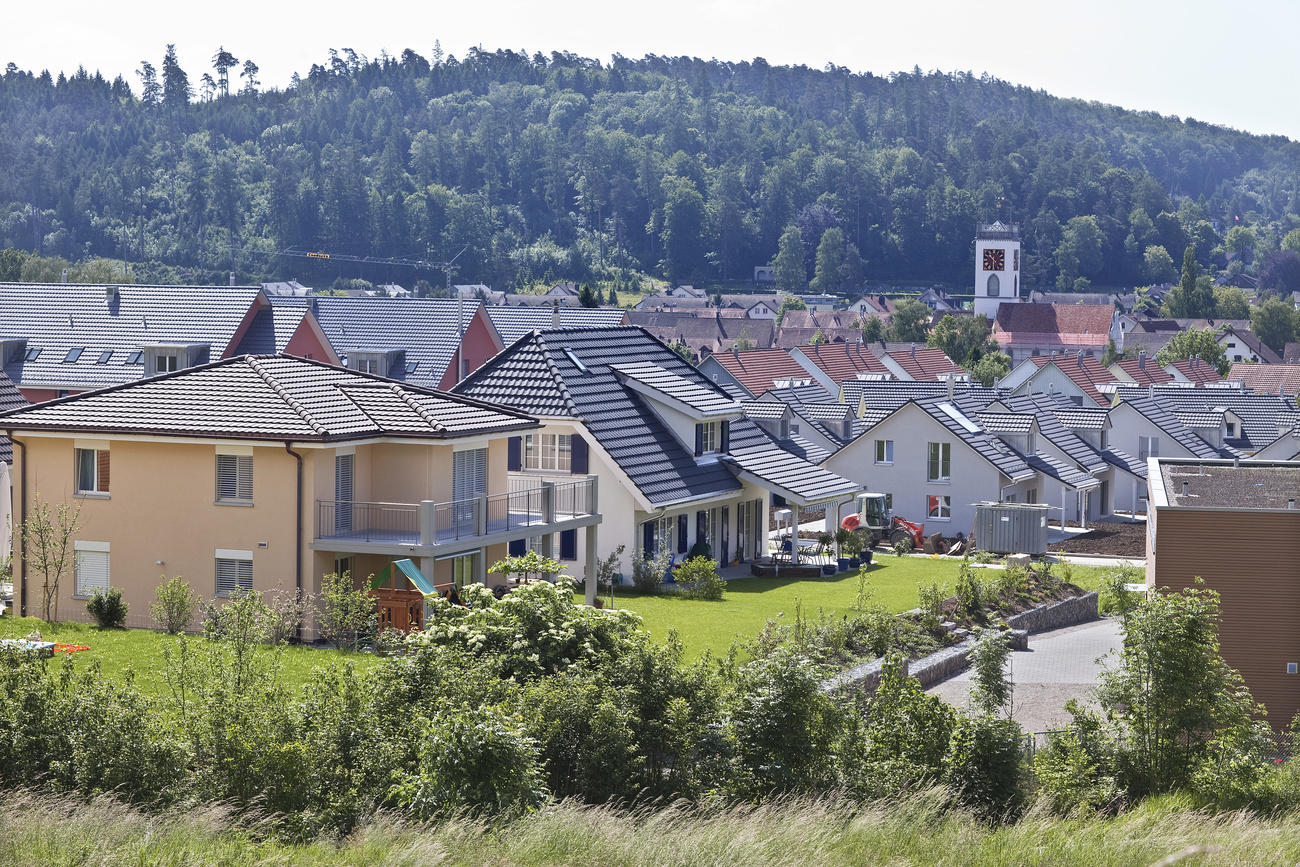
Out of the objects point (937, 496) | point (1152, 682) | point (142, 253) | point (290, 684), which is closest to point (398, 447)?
point (290, 684)

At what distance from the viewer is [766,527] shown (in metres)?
39.5

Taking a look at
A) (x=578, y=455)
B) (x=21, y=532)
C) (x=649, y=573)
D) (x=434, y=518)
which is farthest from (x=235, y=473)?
(x=578, y=455)

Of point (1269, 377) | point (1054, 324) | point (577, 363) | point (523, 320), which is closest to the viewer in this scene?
point (577, 363)

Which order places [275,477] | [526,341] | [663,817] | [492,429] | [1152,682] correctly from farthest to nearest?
1. [526,341]
2. [492,429]
3. [275,477]
4. [1152,682]
5. [663,817]

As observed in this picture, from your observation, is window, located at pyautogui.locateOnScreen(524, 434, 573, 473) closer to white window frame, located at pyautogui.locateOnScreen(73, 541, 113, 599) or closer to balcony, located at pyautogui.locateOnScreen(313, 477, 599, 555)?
balcony, located at pyautogui.locateOnScreen(313, 477, 599, 555)

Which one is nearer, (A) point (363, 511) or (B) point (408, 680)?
(B) point (408, 680)

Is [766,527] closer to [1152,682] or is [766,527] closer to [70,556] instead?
[70,556]

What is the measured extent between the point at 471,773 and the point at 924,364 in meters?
94.4

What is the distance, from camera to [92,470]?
2691cm

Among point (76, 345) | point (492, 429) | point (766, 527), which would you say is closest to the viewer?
point (492, 429)

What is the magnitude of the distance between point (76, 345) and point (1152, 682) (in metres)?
41.0

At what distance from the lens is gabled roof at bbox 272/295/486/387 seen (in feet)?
180

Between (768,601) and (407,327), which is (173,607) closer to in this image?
(768,601)

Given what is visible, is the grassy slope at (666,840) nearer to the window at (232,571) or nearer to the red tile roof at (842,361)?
the window at (232,571)
